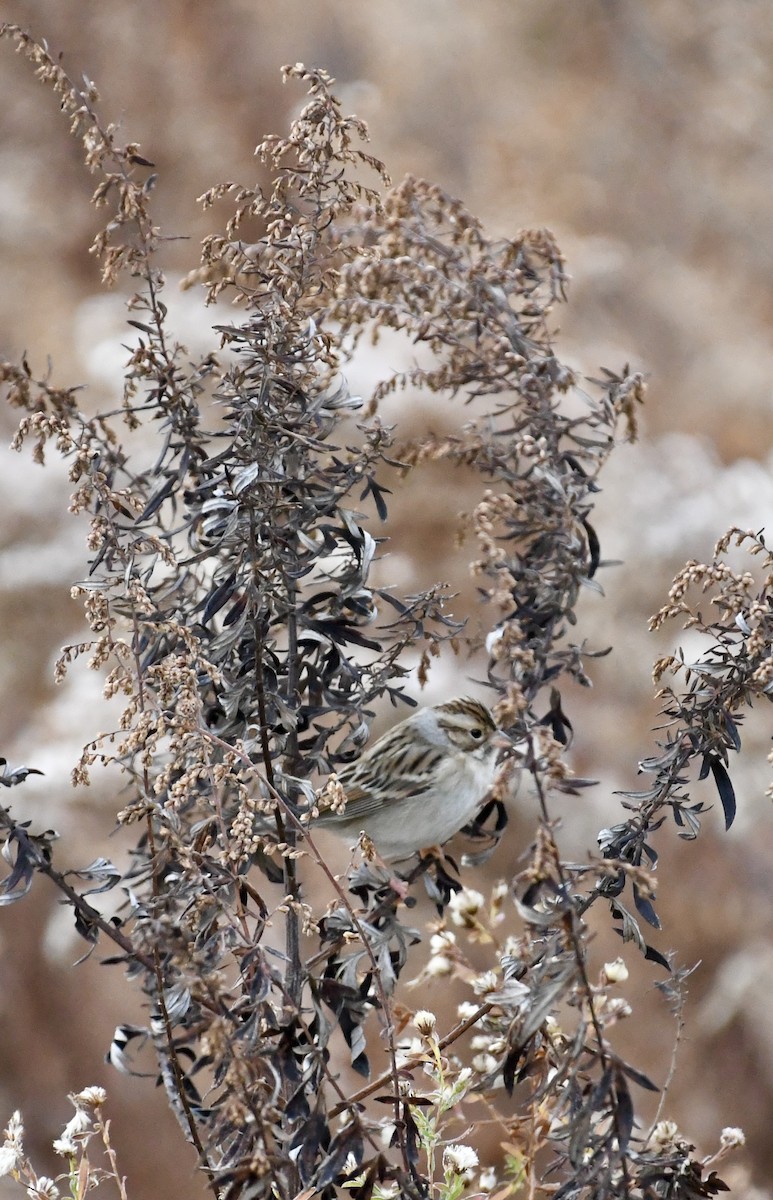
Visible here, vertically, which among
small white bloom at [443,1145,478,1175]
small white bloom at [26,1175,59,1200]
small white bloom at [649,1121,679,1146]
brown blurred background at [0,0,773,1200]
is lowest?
small white bloom at [649,1121,679,1146]

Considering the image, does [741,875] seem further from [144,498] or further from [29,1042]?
[144,498]

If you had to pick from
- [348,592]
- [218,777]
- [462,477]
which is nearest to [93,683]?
[462,477]

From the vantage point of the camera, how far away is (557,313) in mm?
2242

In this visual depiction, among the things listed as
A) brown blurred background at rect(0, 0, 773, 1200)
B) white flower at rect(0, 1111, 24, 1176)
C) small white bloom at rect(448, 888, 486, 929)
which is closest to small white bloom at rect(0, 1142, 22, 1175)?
white flower at rect(0, 1111, 24, 1176)

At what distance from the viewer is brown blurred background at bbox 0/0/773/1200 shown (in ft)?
6.19

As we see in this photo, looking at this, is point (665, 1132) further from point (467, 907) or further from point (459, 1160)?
point (467, 907)

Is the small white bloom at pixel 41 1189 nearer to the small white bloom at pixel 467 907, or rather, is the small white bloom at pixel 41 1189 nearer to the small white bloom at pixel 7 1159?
the small white bloom at pixel 7 1159

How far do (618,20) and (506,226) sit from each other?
49 cm

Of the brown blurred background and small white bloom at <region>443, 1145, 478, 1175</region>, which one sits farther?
the brown blurred background

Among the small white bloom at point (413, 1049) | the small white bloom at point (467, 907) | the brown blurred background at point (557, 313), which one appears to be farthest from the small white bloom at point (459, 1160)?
the brown blurred background at point (557, 313)

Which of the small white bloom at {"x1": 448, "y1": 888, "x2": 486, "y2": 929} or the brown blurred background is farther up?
the brown blurred background

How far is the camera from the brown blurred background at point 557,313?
1.89 meters

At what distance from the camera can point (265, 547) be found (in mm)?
792

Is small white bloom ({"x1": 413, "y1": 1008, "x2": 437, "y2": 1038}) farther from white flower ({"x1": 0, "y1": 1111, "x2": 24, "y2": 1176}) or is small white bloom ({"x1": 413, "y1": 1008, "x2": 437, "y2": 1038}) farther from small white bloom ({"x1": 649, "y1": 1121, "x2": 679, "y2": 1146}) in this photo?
white flower ({"x1": 0, "y1": 1111, "x2": 24, "y2": 1176})
